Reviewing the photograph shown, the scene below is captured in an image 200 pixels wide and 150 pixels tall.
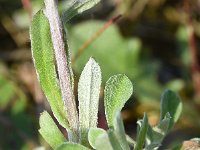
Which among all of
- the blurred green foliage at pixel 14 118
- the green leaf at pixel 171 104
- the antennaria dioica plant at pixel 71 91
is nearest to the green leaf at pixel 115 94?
Result: the antennaria dioica plant at pixel 71 91

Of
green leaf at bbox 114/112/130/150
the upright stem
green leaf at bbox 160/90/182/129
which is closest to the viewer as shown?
green leaf at bbox 114/112/130/150

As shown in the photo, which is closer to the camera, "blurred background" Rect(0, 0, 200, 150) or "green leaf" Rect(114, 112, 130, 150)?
"green leaf" Rect(114, 112, 130, 150)

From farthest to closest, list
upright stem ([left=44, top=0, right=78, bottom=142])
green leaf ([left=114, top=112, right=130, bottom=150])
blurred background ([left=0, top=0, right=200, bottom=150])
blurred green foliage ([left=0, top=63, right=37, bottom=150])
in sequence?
blurred background ([left=0, top=0, right=200, bottom=150]) < blurred green foliage ([left=0, top=63, right=37, bottom=150]) < upright stem ([left=44, top=0, right=78, bottom=142]) < green leaf ([left=114, top=112, right=130, bottom=150])

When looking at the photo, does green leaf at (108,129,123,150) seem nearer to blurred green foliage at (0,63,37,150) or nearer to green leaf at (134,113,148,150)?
green leaf at (134,113,148,150)

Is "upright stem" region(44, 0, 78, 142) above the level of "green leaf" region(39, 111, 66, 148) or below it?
above

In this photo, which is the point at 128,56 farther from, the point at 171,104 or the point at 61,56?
the point at 61,56

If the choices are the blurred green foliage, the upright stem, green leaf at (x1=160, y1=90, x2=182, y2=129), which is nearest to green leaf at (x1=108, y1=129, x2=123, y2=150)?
the upright stem

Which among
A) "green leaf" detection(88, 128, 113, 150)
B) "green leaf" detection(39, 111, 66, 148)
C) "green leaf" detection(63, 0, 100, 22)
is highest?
"green leaf" detection(63, 0, 100, 22)
